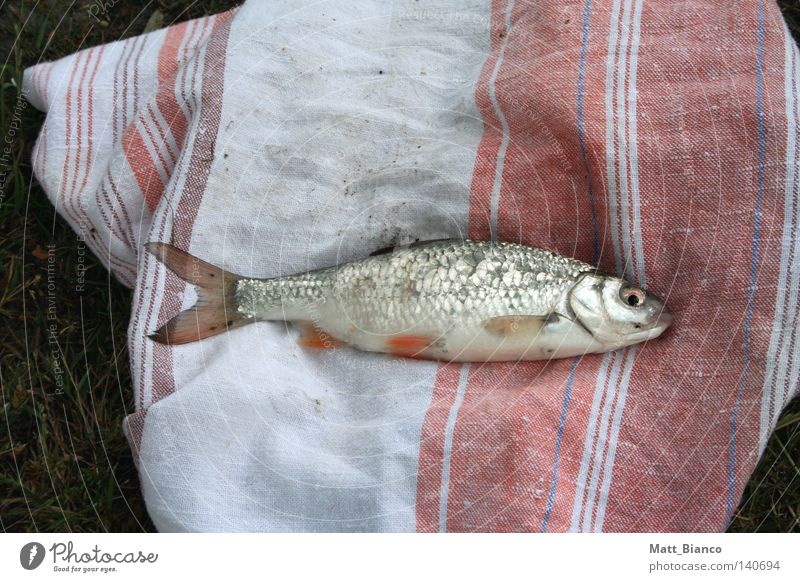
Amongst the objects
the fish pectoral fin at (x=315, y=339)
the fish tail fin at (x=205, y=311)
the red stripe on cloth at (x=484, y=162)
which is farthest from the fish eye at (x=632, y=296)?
the fish tail fin at (x=205, y=311)

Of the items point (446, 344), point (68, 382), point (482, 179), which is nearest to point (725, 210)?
point (482, 179)

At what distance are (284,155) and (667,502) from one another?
3.42ft

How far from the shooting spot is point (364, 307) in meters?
1.40

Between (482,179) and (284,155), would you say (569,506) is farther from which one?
(284,155)

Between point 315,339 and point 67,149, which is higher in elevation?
point 67,149

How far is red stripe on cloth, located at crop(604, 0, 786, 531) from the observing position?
1354mm

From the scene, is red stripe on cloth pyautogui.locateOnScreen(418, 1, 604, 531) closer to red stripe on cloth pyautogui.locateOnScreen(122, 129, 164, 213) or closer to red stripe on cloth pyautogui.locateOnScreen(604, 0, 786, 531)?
red stripe on cloth pyautogui.locateOnScreen(604, 0, 786, 531)

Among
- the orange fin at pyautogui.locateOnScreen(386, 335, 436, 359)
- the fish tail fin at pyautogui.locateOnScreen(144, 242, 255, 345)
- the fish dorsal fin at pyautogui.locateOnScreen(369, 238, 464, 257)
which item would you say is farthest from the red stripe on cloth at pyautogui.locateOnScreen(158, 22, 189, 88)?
the orange fin at pyautogui.locateOnScreen(386, 335, 436, 359)

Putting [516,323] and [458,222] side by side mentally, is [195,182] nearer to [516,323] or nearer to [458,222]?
[458,222]

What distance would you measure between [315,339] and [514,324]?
1.33 ft

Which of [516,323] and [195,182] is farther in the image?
[195,182]

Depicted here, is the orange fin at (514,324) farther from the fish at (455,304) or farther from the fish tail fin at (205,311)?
the fish tail fin at (205,311)

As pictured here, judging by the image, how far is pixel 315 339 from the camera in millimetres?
1469
